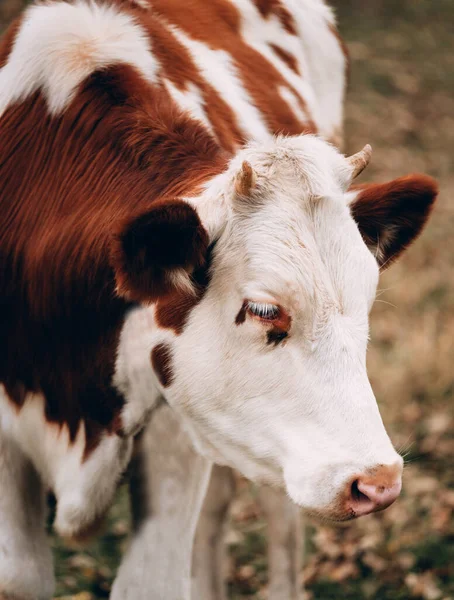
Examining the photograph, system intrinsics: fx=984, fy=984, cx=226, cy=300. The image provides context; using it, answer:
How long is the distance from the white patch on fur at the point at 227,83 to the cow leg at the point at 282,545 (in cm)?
157

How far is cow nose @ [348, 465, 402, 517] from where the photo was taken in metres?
2.31

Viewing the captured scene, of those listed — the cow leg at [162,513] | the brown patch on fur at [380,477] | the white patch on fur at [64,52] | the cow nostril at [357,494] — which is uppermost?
the white patch on fur at [64,52]

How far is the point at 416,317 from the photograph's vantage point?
689 centimetres

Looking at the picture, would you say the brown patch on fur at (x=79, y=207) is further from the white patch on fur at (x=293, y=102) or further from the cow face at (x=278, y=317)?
the white patch on fur at (x=293, y=102)

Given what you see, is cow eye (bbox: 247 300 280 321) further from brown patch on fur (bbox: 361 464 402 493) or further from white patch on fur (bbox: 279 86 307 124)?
white patch on fur (bbox: 279 86 307 124)

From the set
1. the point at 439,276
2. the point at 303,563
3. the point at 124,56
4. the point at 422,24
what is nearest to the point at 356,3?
the point at 422,24

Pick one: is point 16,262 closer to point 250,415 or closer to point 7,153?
point 7,153

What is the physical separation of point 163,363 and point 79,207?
1.69 ft

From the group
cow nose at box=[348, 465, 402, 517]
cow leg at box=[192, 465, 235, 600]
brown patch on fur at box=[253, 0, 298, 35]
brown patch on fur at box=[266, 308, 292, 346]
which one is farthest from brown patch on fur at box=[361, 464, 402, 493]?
brown patch on fur at box=[253, 0, 298, 35]

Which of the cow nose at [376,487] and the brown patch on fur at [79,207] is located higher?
the brown patch on fur at [79,207]

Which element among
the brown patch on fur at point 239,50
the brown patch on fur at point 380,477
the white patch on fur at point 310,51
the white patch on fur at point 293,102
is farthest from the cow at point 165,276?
the white patch on fur at point 310,51

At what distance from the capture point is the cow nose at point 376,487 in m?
2.31

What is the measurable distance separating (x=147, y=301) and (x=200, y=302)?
137mm

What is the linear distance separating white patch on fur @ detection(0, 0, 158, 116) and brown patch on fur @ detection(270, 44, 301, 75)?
1.31m
